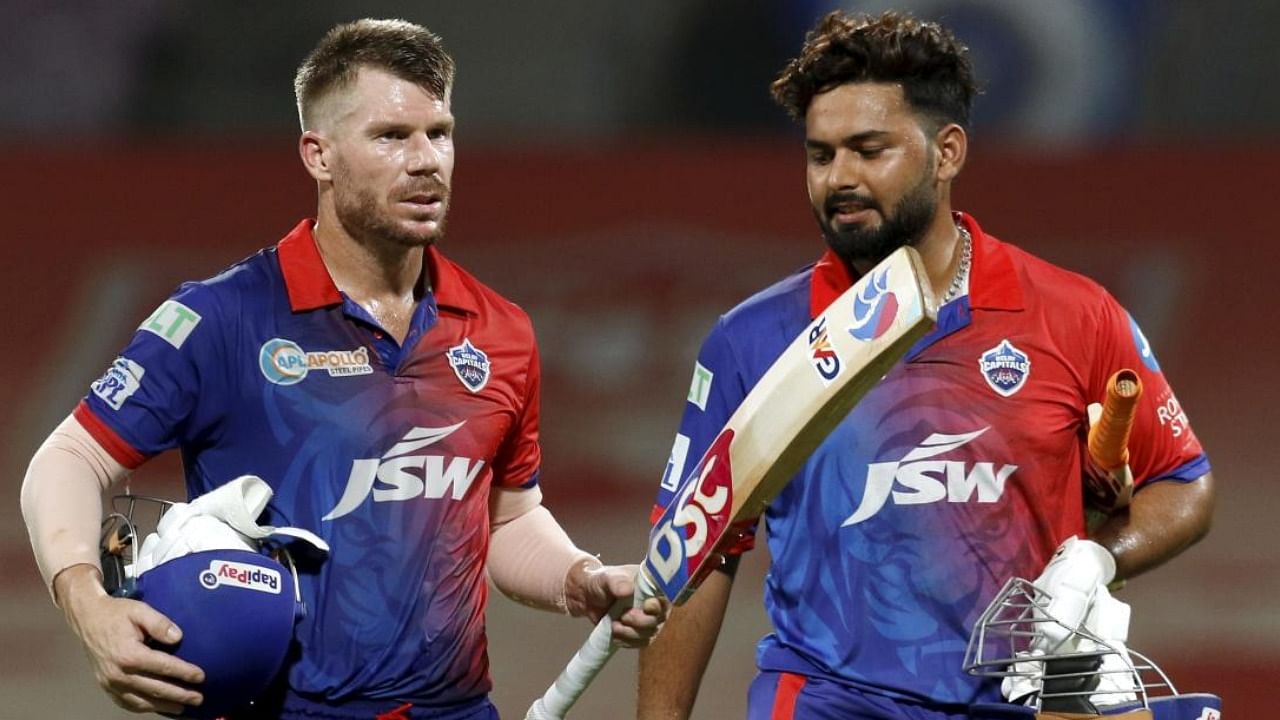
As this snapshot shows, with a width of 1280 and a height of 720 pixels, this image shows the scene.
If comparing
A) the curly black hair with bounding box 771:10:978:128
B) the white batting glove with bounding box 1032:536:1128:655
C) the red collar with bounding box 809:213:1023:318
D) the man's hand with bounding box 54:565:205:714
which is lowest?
the man's hand with bounding box 54:565:205:714

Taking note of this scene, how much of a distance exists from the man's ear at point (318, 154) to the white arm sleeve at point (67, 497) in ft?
1.73

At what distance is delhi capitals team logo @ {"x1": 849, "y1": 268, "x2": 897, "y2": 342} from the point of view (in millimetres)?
2648

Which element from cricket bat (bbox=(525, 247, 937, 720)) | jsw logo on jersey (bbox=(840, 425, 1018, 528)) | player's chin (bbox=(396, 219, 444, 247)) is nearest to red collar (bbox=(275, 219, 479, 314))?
player's chin (bbox=(396, 219, 444, 247))

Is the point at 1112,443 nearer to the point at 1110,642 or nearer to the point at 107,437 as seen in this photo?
the point at 1110,642

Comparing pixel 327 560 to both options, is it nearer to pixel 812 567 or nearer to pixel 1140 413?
pixel 812 567

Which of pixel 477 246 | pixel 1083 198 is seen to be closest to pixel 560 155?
pixel 477 246

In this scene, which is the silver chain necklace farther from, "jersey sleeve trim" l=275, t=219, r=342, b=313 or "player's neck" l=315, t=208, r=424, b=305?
"jersey sleeve trim" l=275, t=219, r=342, b=313

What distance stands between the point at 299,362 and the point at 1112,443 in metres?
1.17

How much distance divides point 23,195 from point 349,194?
2.47 m

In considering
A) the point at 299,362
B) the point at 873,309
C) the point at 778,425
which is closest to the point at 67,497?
the point at 299,362

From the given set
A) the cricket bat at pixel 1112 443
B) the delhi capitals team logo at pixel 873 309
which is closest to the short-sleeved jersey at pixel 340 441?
the delhi capitals team logo at pixel 873 309

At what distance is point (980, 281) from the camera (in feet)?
10.1

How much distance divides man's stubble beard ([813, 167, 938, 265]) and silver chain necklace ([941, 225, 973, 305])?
0.09 m

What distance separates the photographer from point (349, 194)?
10.1ft
